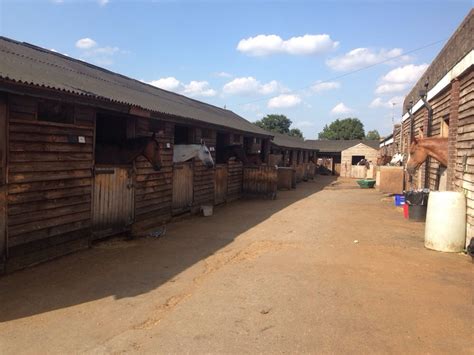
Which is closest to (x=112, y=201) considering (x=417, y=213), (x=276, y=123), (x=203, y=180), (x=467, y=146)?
(x=203, y=180)

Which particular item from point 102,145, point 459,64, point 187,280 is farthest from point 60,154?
point 459,64

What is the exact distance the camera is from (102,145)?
8719 mm

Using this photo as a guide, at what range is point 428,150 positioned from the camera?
10.2 m

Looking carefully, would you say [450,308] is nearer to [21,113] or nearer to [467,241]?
[467,241]

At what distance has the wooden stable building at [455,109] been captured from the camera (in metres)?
7.73

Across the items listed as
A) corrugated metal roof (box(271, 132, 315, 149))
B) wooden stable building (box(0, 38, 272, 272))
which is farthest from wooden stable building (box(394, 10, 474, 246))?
corrugated metal roof (box(271, 132, 315, 149))

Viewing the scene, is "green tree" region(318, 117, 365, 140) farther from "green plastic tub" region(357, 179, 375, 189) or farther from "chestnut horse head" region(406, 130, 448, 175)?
"chestnut horse head" region(406, 130, 448, 175)

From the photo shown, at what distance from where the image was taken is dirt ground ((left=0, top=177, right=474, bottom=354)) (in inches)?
153

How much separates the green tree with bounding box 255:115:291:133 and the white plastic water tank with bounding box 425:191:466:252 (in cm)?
7952

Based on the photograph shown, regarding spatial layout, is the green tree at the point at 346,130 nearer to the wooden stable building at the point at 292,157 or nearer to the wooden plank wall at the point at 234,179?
the wooden stable building at the point at 292,157

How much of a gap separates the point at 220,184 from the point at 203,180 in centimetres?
177

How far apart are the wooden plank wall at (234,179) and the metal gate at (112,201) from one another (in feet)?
23.3

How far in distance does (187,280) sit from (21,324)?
231 cm

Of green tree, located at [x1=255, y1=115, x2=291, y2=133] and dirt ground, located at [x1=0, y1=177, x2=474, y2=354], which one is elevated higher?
green tree, located at [x1=255, y1=115, x2=291, y2=133]
